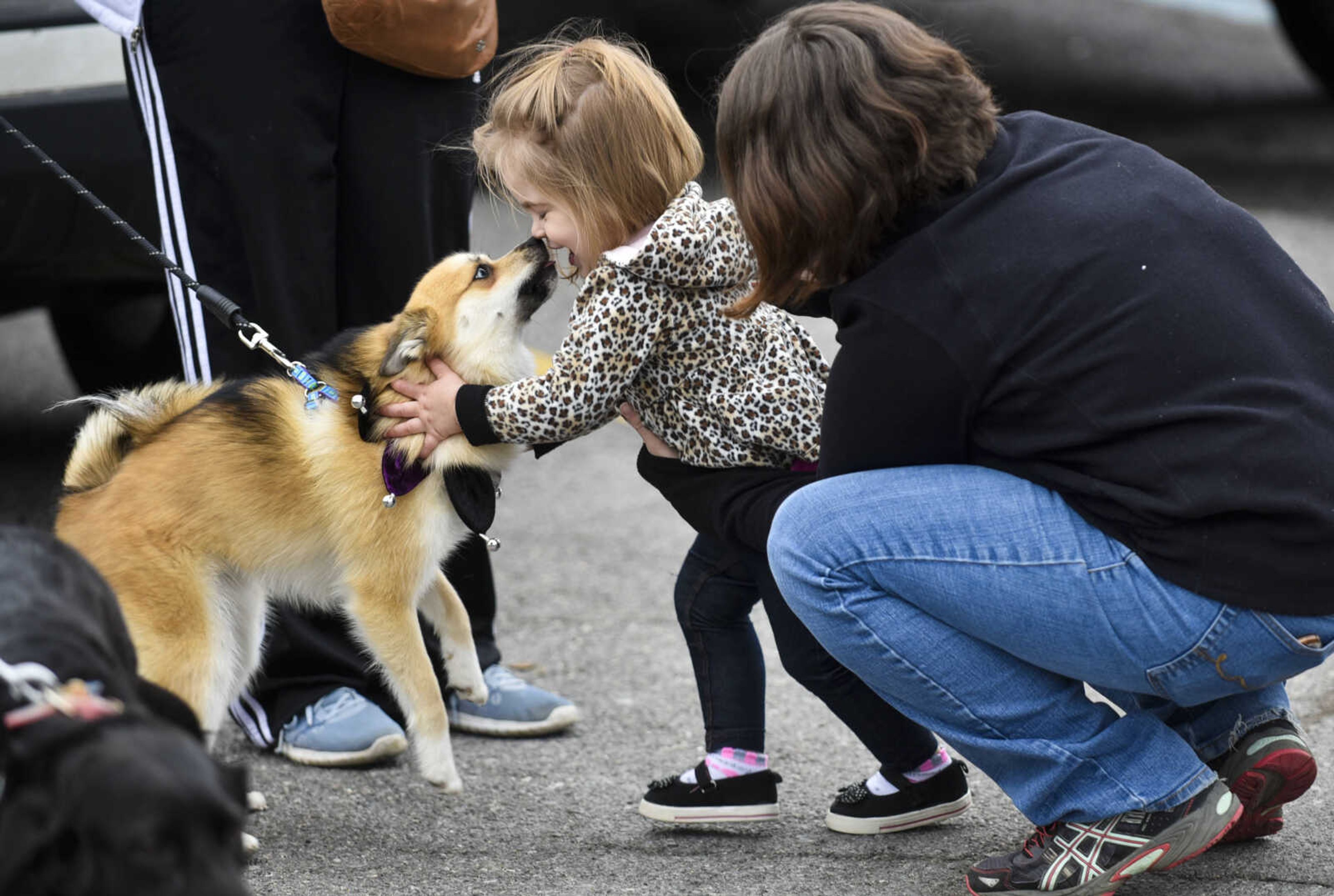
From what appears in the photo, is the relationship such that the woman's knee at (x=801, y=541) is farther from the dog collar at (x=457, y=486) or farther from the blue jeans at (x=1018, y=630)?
the dog collar at (x=457, y=486)

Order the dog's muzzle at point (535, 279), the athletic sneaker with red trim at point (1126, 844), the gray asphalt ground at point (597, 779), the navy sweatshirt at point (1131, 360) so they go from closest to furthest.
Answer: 1. the navy sweatshirt at point (1131, 360)
2. the athletic sneaker with red trim at point (1126, 844)
3. the gray asphalt ground at point (597, 779)
4. the dog's muzzle at point (535, 279)

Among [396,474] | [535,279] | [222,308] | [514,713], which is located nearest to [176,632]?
[396,474]

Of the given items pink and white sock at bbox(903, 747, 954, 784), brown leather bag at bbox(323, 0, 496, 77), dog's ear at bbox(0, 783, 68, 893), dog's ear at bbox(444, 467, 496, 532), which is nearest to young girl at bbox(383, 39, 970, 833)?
pink and white sock at bbox(903, 747, 954, 784)

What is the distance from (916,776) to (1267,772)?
62 cm

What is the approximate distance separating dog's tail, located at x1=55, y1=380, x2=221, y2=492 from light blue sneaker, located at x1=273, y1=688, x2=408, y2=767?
0.68 meters

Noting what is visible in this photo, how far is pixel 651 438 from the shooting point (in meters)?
2.79

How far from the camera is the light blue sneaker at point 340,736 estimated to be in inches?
121

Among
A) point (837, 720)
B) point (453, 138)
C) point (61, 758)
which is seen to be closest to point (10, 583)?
point (61, 758)

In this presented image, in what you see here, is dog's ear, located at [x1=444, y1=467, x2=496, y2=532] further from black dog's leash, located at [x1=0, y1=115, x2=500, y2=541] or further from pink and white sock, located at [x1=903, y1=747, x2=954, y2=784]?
pink and white sock, located at [x1=903, y1=747, x2=954, y2=784]

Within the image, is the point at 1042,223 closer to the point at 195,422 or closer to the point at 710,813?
the point at 710,813

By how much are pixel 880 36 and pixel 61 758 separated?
1514 mm

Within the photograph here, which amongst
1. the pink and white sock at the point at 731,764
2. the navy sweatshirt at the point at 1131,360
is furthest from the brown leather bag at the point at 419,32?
the pink and white sock at the point at 731,764

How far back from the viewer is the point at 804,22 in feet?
7.34

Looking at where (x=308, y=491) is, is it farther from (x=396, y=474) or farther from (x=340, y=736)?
(x=340, y=736)
